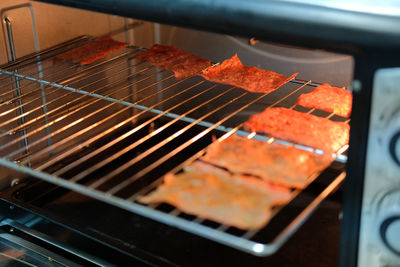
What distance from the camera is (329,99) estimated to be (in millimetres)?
1294

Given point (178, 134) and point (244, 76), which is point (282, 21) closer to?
point (178, 134)

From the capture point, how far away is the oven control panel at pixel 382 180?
2.45ft

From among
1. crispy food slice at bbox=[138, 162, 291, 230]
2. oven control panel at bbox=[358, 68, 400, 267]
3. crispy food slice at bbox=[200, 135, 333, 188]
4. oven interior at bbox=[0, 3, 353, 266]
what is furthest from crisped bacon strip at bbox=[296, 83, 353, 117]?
oven control panel at bbox=[358, 68, 400, 267]

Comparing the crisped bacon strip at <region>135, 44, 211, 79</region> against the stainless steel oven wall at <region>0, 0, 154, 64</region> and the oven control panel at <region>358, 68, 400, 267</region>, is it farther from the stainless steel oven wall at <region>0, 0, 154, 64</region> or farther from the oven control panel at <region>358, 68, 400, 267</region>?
the oven control panel at <region>358, 68, 400, 267</region>

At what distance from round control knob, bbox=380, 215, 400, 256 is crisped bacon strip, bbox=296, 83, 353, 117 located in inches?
18.7

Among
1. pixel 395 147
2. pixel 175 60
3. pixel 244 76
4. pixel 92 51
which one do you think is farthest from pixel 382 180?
pixel 92 51

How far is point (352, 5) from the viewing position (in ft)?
2.46

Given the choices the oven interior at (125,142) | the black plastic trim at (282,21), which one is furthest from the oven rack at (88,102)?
the black plastic trim at (282,21)

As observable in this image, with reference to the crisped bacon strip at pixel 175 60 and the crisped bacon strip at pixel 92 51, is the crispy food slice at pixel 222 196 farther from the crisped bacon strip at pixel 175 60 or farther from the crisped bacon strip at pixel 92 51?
the crisped bacon strip at pixel 92 51

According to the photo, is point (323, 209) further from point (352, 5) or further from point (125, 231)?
point (352, 5)

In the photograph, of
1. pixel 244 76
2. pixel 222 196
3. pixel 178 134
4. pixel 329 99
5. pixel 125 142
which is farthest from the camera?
pixel 125 142

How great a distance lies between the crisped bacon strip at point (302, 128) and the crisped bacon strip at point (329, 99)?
6cm

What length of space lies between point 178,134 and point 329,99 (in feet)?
1.31

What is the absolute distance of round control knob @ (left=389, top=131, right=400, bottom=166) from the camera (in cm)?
76
